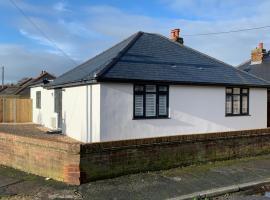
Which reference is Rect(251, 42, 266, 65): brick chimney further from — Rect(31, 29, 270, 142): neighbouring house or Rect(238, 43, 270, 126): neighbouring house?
Rect(31, 29, 270, 142): neighbouring house

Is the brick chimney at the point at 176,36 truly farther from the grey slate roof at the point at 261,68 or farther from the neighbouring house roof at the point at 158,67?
the grey slate roof at the point at 261,68

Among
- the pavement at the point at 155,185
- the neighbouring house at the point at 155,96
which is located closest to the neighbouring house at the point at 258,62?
the neighbouring house at the point at 155,96

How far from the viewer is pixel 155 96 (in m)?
16.8

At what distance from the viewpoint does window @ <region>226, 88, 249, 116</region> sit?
64.1 feet

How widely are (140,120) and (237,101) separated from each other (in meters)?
6.20

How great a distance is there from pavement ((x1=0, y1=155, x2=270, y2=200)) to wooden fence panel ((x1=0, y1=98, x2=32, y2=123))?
2073cm

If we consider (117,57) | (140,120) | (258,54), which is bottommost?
(140,120)

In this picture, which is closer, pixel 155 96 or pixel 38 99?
pixel 155 96

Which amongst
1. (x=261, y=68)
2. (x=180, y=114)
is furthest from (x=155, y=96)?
(x=261, y=68)

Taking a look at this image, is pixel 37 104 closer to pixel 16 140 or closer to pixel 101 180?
pixel 16 140

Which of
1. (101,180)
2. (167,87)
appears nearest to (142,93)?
(167,87)

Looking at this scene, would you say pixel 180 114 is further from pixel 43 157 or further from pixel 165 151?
pixel 43 157

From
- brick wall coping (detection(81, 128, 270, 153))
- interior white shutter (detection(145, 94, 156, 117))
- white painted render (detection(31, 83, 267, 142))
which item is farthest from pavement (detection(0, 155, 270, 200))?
interior white shutter (detection(145, 94, 156, 117))

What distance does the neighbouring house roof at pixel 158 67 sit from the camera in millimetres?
16250
